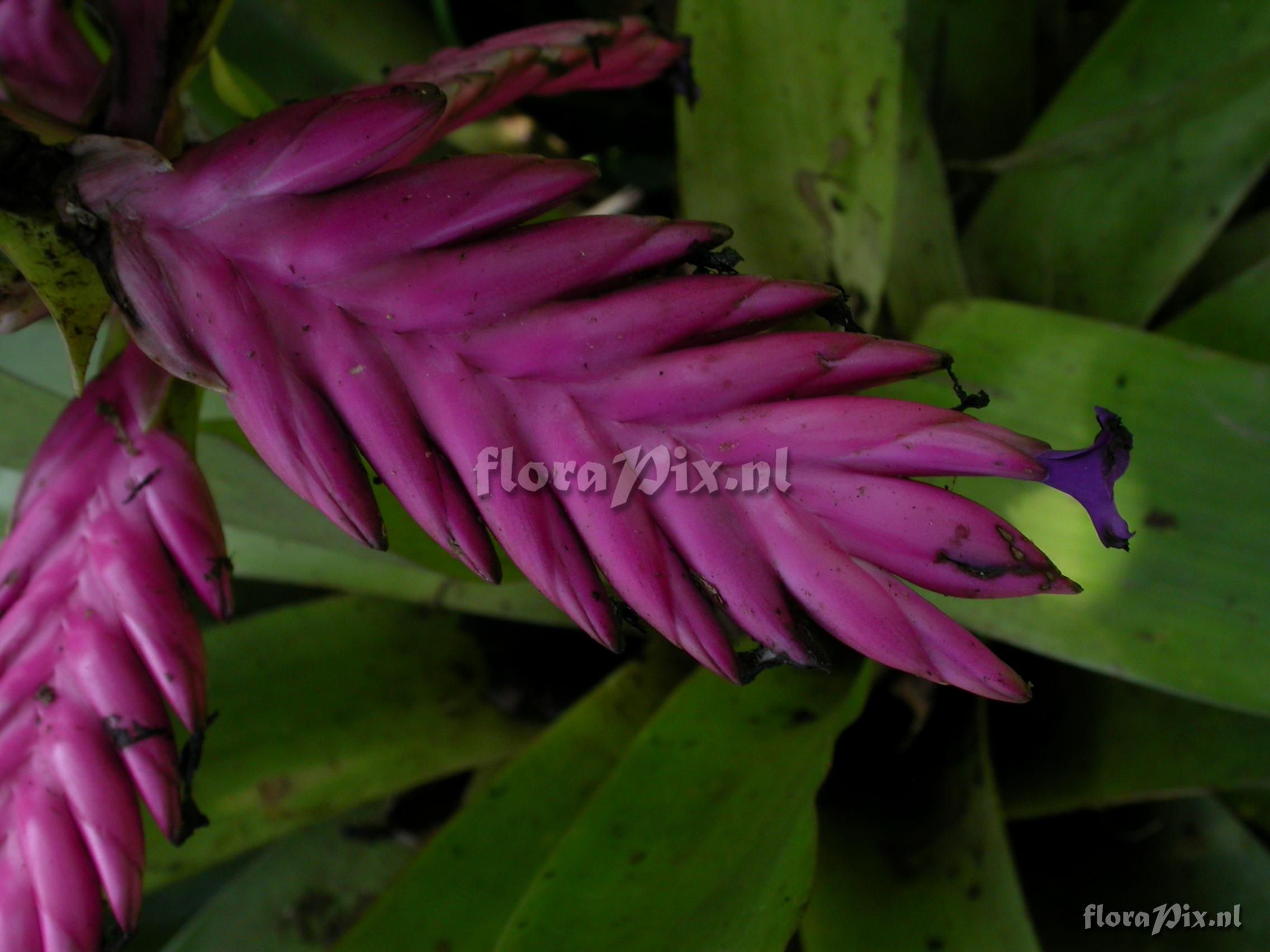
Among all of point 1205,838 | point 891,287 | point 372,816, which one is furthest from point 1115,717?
point 372,816

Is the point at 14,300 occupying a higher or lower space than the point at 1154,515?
higher

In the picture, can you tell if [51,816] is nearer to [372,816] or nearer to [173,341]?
[173,341]

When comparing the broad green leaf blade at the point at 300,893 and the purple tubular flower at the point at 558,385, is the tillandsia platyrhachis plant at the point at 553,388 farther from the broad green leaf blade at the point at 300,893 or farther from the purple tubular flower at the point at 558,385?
the broad green leaf blade at the point at 300,893

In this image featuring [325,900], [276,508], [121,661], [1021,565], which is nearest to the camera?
[1021,565]

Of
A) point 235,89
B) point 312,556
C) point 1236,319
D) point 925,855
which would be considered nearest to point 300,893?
point 312,556

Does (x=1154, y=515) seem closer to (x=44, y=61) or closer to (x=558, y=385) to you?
(x=558, y=385)
